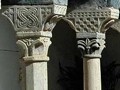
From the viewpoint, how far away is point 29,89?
11.1 metres

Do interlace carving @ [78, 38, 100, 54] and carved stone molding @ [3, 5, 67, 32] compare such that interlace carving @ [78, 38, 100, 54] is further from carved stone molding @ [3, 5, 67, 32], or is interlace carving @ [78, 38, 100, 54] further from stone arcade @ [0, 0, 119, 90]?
carved stone molding @ [3, 5, 67, 32]

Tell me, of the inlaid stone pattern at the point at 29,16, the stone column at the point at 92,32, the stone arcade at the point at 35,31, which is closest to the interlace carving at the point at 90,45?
the stone column at the point at 92,32

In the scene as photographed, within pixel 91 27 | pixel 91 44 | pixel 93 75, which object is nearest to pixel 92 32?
pixel 91 27

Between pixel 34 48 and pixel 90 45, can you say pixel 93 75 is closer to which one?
pixel 90 45

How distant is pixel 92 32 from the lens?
468 inches

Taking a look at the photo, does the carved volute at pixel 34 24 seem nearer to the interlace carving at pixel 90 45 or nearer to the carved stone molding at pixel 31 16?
the carved stone molding at pixel 31 16

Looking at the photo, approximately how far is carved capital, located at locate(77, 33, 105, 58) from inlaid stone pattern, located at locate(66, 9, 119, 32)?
10 cm

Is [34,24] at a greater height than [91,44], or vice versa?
[34,24]

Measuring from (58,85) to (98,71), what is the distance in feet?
10.8

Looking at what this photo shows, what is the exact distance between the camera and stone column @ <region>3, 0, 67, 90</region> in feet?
36.3

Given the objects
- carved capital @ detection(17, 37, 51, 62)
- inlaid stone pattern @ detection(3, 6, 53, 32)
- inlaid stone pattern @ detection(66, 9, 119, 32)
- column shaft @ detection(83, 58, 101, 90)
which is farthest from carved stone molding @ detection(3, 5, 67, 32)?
column shaft @ detection(83, 58, 101, 90)

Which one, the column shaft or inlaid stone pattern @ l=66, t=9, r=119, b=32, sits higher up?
inlaid stone pattern @ l=66, t=9, r=119, b=32

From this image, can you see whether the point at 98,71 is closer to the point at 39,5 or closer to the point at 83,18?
the point at 83,18

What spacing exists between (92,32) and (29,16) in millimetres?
1296
